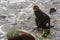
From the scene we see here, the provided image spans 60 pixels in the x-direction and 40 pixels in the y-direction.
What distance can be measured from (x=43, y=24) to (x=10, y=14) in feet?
3.99

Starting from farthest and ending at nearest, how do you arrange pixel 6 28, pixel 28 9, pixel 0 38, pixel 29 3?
pixel 29 3 < pixel 28 9 < pixel 6 28 < pixel 0 38

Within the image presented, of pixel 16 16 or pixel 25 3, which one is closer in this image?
pixel 16 16

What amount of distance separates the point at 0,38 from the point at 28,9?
161 cm

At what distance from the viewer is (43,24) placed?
5027 mm

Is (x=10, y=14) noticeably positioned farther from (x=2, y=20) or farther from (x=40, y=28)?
(x=40, y=28)

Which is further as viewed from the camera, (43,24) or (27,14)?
(27,14)

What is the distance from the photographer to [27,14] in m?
5.94

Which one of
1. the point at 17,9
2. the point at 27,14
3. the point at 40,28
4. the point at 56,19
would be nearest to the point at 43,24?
the point at 40,28

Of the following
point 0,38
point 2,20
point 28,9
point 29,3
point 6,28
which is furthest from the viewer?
point 29,3

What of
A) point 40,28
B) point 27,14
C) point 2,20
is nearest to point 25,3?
point 27,14

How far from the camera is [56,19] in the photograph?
5.49 meters

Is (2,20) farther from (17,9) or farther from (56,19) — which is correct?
(56,19)

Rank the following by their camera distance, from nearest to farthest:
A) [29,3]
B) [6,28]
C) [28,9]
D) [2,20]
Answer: [6,28]
[2,20]
[28,9]
[29,3]

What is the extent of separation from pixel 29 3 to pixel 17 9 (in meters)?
0.45
